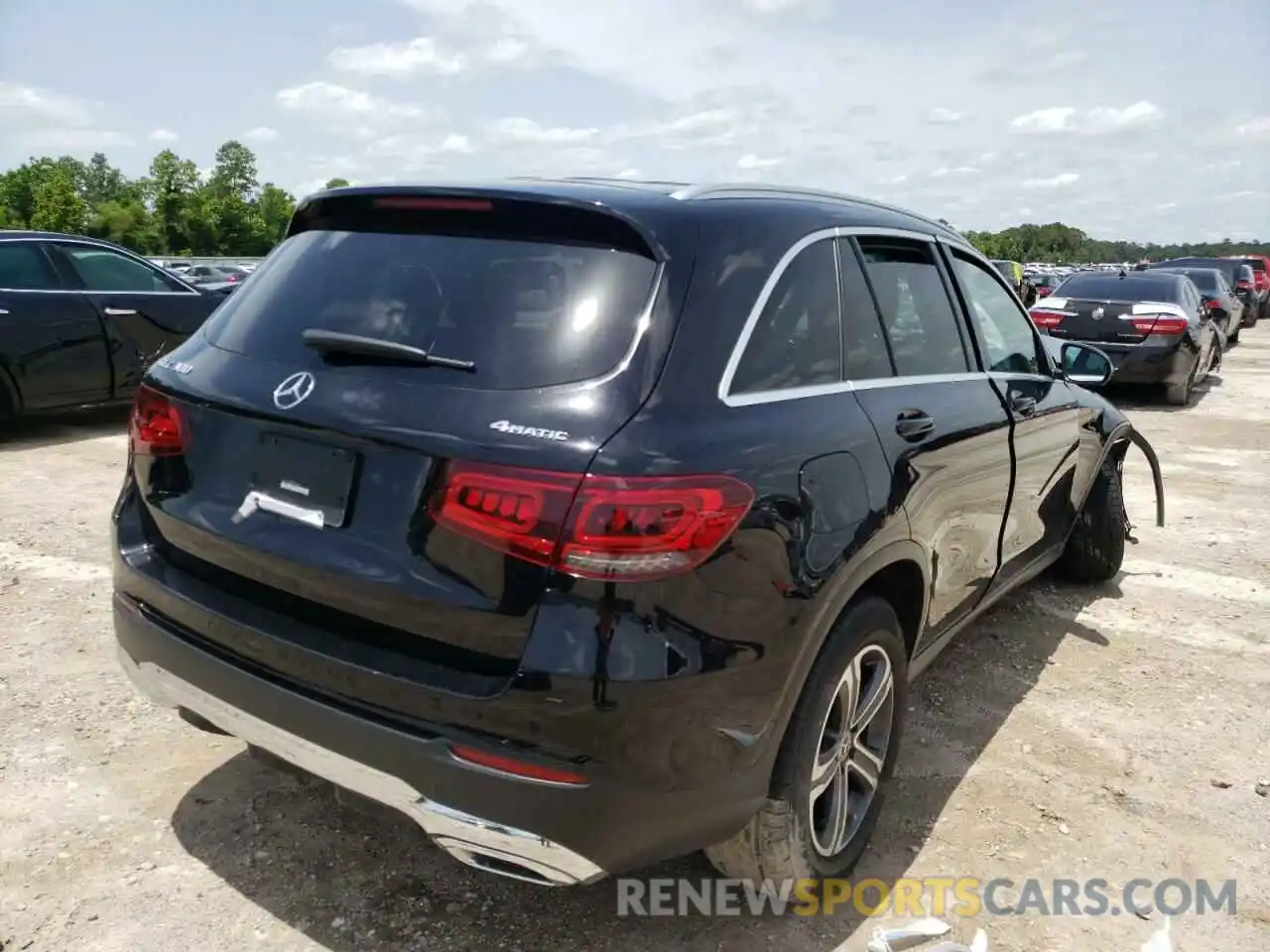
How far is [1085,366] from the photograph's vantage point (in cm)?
454

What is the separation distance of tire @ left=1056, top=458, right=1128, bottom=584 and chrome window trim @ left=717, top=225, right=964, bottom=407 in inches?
82.3

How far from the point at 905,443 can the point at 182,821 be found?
2279 mm

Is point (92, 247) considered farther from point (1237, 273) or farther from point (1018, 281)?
point (1237, 273)

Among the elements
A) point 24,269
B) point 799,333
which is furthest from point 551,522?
point 24,269

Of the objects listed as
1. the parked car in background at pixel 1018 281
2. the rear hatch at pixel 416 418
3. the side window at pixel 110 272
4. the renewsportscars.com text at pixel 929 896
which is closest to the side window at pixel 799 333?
the rear hatch at pixel 416 418

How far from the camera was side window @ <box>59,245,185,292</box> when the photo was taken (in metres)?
7.81

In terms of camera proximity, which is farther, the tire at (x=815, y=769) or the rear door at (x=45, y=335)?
the rear door at (x=45, y=335)

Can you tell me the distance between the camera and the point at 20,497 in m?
5.98

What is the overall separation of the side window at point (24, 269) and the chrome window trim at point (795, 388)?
6.79 m

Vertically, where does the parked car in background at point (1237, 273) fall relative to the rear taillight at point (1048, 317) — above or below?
above

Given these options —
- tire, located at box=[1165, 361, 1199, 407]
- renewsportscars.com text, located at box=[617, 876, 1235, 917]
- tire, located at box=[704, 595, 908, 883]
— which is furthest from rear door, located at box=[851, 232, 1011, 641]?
tire, located at box=[1165, 361, 1199, 407]

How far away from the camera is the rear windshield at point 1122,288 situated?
11.6 m

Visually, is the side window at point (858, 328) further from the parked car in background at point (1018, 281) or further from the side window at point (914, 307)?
the parked car in background at point (1018, 281)

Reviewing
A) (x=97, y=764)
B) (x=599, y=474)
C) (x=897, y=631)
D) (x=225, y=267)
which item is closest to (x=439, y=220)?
(x=599, y=474)
